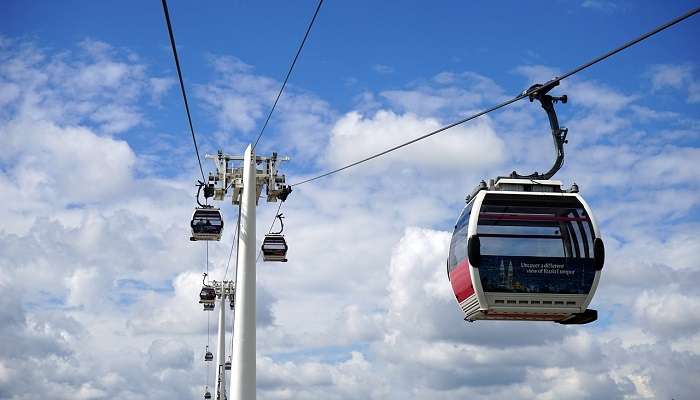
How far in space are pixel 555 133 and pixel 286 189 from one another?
951 cm

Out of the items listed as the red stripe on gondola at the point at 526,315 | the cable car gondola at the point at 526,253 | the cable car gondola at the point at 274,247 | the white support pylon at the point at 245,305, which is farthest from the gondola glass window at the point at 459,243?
the cable car gondola at the point at 274,247

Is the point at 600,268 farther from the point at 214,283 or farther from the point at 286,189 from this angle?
the point at 214,283

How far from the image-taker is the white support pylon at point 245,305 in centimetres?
1994

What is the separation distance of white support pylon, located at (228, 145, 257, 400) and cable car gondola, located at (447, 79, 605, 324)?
5.93m

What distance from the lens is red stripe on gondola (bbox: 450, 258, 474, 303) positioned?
1577 cm

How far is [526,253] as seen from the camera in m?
15.9

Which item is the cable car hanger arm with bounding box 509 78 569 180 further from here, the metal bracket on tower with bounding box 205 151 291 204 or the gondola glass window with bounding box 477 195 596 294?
the metal bracket on tower with bounding box 205 151 291 204

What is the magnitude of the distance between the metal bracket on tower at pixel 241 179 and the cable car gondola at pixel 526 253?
24.5ft

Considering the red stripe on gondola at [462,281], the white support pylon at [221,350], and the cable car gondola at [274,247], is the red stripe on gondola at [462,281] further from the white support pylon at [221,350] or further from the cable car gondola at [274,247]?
the white support pylon at [221,350]

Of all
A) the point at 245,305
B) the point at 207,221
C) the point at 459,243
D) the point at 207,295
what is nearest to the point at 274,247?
the point at 207,221

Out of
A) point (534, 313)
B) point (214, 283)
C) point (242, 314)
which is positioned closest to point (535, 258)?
point (534, 313)

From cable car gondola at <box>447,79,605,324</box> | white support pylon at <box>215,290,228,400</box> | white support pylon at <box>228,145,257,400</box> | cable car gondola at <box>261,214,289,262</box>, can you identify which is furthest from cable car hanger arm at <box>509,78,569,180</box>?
white support pylon at <box>215,290,228,400</box>

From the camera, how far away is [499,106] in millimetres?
14031

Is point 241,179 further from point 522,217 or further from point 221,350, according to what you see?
point 221,350
